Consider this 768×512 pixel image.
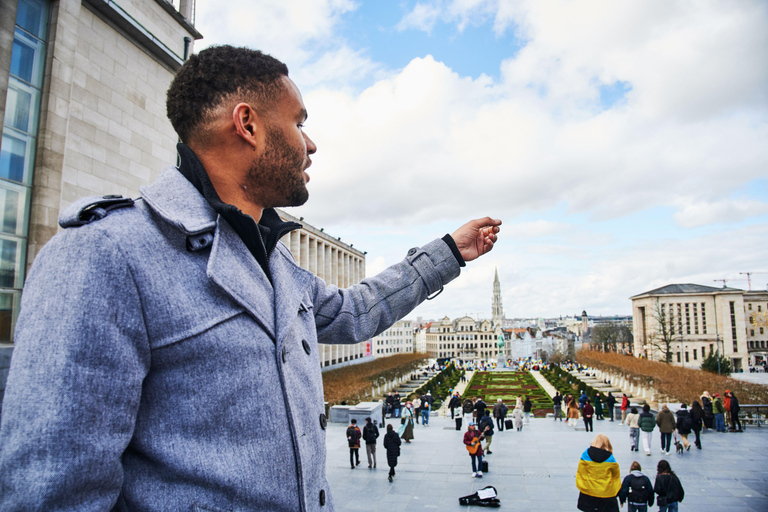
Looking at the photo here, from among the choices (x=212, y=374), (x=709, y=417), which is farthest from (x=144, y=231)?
(x=709, y=417)

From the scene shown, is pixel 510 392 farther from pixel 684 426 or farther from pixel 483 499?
pixel 483 499

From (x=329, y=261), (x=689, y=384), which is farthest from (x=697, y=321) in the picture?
(x=329, y=261)

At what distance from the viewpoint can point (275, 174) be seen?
1.60 metres

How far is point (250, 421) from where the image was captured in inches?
48.4

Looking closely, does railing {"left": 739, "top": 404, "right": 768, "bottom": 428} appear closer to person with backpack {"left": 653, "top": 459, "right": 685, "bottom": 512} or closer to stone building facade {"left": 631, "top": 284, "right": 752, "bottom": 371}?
person with backpack {"left": 653, "top": 459, "right": 685, "bottom": 512}

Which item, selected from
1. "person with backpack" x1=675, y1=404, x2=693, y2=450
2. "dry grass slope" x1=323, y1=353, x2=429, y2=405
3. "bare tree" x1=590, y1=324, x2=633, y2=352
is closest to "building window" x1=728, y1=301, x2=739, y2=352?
"bare tree" x1=590, y1=324, x2=633, y2=352

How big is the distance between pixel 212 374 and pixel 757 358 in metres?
114

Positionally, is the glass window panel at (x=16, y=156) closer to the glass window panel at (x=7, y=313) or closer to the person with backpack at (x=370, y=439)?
the glass window panel at (x=7, y=313)

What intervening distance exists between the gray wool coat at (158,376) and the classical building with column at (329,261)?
144 ft

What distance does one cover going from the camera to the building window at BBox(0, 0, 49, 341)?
9.75 meters

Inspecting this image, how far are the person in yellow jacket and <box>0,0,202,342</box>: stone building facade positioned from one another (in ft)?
39.2

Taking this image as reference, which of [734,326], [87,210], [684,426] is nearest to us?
[87,210]

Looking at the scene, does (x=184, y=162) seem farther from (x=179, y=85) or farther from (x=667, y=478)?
(x=667, y=478)

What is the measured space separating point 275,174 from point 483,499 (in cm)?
1139
